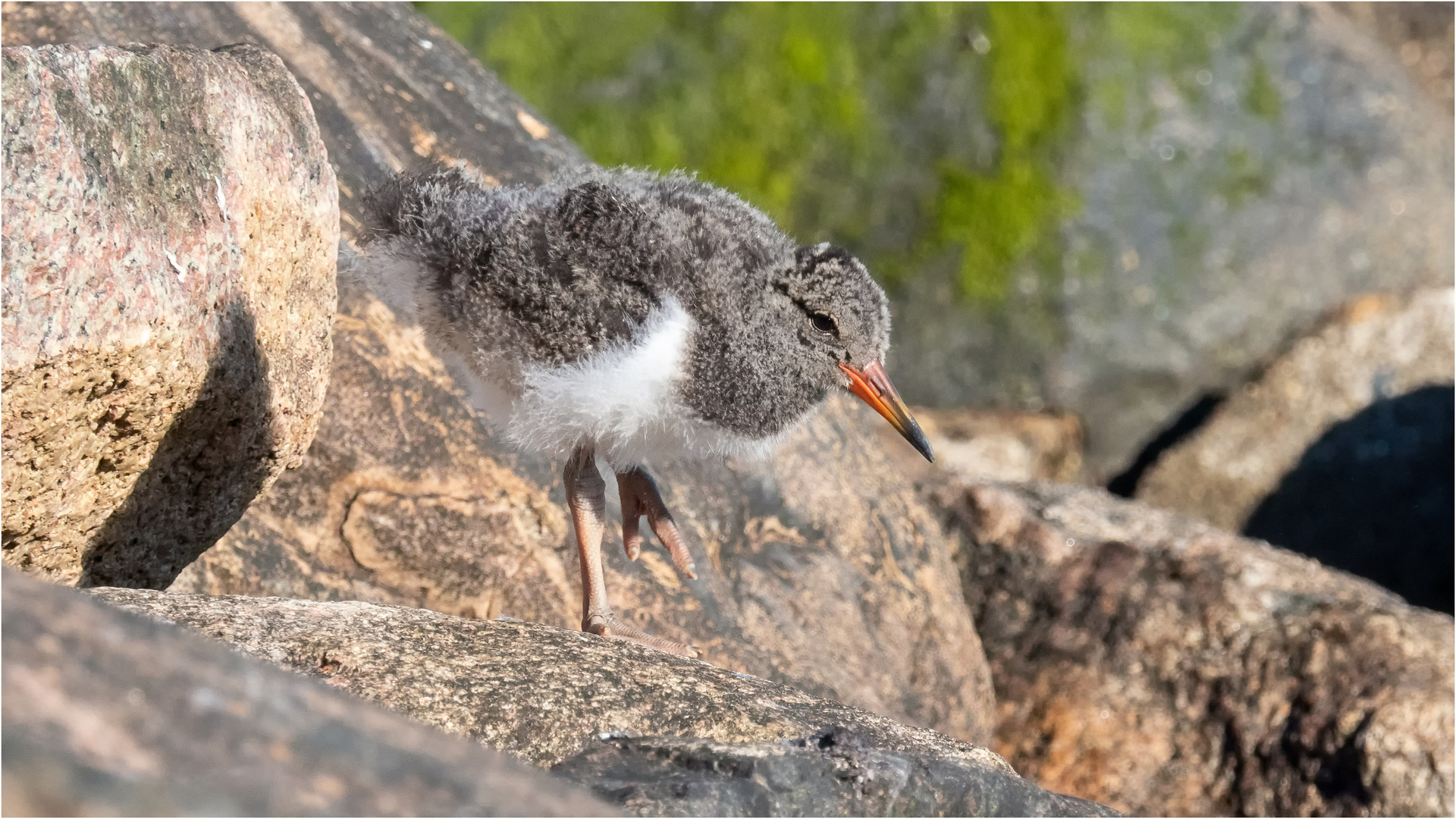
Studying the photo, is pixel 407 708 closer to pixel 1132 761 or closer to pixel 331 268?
pixel 331 268

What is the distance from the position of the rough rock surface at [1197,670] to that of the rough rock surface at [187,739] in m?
4.28

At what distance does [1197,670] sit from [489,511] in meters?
3.06

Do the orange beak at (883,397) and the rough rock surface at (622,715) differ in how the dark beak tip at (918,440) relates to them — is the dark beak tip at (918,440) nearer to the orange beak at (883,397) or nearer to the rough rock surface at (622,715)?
the orange beak at (883,397)

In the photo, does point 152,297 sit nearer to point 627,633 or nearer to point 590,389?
point 590,389

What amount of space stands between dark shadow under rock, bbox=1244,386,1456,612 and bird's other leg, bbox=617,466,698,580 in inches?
217

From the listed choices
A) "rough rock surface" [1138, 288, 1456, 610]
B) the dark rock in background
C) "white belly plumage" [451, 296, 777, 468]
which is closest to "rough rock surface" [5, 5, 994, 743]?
"white belly plumage" [451, 296, 777, 468]

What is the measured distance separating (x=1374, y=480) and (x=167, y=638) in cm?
814

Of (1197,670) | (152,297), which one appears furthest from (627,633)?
(1197,670)

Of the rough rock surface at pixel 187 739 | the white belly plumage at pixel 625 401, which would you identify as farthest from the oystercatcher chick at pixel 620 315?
the rough rock surface at pixel 187 739

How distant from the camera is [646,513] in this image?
15.0ft

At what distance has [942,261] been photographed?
29.7 ft

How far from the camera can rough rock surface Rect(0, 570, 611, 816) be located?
5.32 ft

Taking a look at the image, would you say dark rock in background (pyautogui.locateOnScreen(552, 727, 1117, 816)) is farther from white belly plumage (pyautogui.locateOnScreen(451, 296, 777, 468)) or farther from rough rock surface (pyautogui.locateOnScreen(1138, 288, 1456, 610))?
rough rock surface (pyautogui.locateOnScreen(1138, 288, 1456, 610))

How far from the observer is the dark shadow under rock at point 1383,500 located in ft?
26.8
